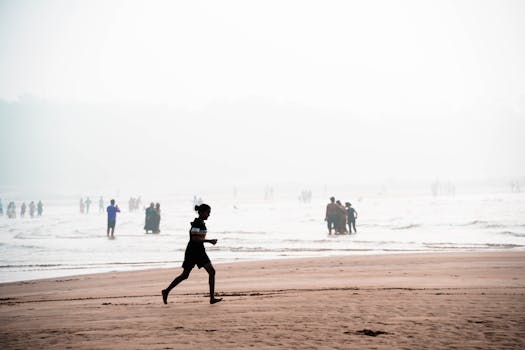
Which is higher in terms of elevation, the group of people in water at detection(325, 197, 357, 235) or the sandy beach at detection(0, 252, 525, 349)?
the group of people in water at detection(325, 197, 357, 235)

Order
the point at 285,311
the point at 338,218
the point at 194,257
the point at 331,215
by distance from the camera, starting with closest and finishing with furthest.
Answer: the point at 285,311
the point at 194,257
the point at 338,218
the point at 331,215

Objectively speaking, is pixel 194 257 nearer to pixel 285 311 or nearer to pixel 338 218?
pixel 285 311

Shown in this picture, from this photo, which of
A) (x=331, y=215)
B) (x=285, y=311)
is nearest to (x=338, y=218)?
(x=331, y=215)

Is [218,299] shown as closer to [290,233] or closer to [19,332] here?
[19,332]

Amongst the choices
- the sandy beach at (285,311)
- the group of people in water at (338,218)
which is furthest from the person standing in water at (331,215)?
the sandy beach at (285,311)

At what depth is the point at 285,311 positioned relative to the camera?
6.73 metres

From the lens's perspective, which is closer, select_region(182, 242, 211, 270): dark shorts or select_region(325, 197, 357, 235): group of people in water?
select_region(182, 242, 211, 270): dark shorts

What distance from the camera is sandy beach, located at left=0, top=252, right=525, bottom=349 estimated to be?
17.5ft

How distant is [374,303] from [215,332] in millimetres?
2432

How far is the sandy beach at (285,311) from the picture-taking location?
5336mm

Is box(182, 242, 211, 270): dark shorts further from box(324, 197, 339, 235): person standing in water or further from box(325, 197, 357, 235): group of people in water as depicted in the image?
box(324, 197, 339, 235): person standing in water

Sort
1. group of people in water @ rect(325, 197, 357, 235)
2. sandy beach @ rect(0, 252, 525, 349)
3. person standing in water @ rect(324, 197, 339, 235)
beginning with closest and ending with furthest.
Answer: sandy beach @ rect(0, 252, 525, 349), group of people in water @ rect(325, 197, 357, 235), person standing in water @ rect(324, 197, 339, 235)

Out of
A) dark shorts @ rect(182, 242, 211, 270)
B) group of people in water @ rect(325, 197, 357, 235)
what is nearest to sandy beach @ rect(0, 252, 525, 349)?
dark shorts @ rect(182, 242, 211, 270)

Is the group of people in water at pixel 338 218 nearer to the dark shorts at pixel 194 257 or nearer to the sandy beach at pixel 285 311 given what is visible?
the sandy beach at pixel 285 311
